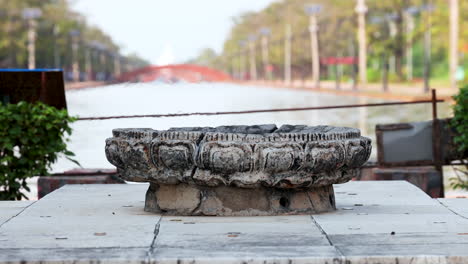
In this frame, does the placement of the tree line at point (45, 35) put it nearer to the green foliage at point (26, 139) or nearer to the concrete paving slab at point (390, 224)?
the green foliage at point (26, 139)

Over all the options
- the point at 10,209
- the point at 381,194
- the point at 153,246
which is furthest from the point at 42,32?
the point at 153,246

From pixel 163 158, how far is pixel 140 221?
51 cm

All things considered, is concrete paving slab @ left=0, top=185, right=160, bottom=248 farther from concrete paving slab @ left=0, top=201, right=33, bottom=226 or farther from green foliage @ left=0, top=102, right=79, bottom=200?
green foliage @ left=0, top=102, right=79, bottom=200

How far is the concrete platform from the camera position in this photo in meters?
5.16

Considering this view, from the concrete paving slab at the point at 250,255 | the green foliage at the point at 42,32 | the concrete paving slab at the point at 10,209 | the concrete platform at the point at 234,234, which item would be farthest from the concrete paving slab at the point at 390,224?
the green foliage at the point at 42,32

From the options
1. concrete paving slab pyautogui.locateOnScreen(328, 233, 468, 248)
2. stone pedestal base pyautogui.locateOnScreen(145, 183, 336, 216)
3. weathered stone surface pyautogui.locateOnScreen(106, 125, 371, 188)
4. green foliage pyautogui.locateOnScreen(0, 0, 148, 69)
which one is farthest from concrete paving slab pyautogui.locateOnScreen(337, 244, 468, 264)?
green foliage pyautogui.locateOnScreen(0, 0, 148, 69)

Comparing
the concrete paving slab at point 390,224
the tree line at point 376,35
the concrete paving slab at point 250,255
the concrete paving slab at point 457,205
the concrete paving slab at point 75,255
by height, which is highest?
the tree line at point 376,35

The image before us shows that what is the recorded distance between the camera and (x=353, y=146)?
702 cm

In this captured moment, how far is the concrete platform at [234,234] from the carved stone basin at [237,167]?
0.66 ft

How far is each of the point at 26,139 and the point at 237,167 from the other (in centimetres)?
388

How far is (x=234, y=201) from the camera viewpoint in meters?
6.97

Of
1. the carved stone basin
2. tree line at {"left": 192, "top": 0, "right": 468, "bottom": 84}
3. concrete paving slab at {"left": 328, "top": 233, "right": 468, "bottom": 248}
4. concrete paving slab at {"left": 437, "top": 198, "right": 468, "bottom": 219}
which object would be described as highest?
tree line at {"left": 192, "top": 0, "right": 468, "bottom": 84}

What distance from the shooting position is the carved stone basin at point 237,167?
6656mm

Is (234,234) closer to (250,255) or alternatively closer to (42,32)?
(250,255)
